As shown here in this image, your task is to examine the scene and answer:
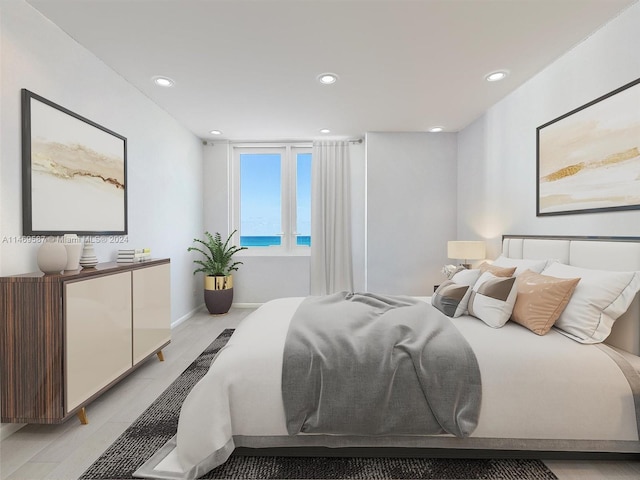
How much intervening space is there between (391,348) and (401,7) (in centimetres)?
202

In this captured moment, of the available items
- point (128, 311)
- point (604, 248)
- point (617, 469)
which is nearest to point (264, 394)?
point (128, 311)

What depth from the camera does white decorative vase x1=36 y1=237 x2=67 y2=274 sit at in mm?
1857

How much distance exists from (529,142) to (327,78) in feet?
6.34

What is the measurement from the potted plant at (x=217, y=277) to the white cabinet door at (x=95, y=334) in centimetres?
209

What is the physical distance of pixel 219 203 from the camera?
16.3 feet

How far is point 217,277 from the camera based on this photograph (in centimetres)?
452

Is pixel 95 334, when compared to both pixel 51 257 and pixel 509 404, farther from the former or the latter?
pixel 509 404

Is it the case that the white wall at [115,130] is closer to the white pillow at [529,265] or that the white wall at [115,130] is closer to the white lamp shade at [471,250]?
the white pillow at [529,265]

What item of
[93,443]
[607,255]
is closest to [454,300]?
[607,255]

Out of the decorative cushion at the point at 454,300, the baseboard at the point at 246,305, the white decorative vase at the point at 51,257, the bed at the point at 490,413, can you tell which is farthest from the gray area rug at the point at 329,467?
the baseboard at the point at 246,305

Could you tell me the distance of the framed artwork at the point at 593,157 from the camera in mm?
1970

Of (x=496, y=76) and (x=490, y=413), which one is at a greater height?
(x=496, y=76)

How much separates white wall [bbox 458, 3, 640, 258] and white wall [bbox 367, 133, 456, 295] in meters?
0.22

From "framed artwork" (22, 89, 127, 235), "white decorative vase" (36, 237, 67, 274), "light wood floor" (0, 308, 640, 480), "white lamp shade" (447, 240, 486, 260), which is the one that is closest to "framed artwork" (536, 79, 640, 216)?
"white lamp shade" (447, 240, 486, 260)
